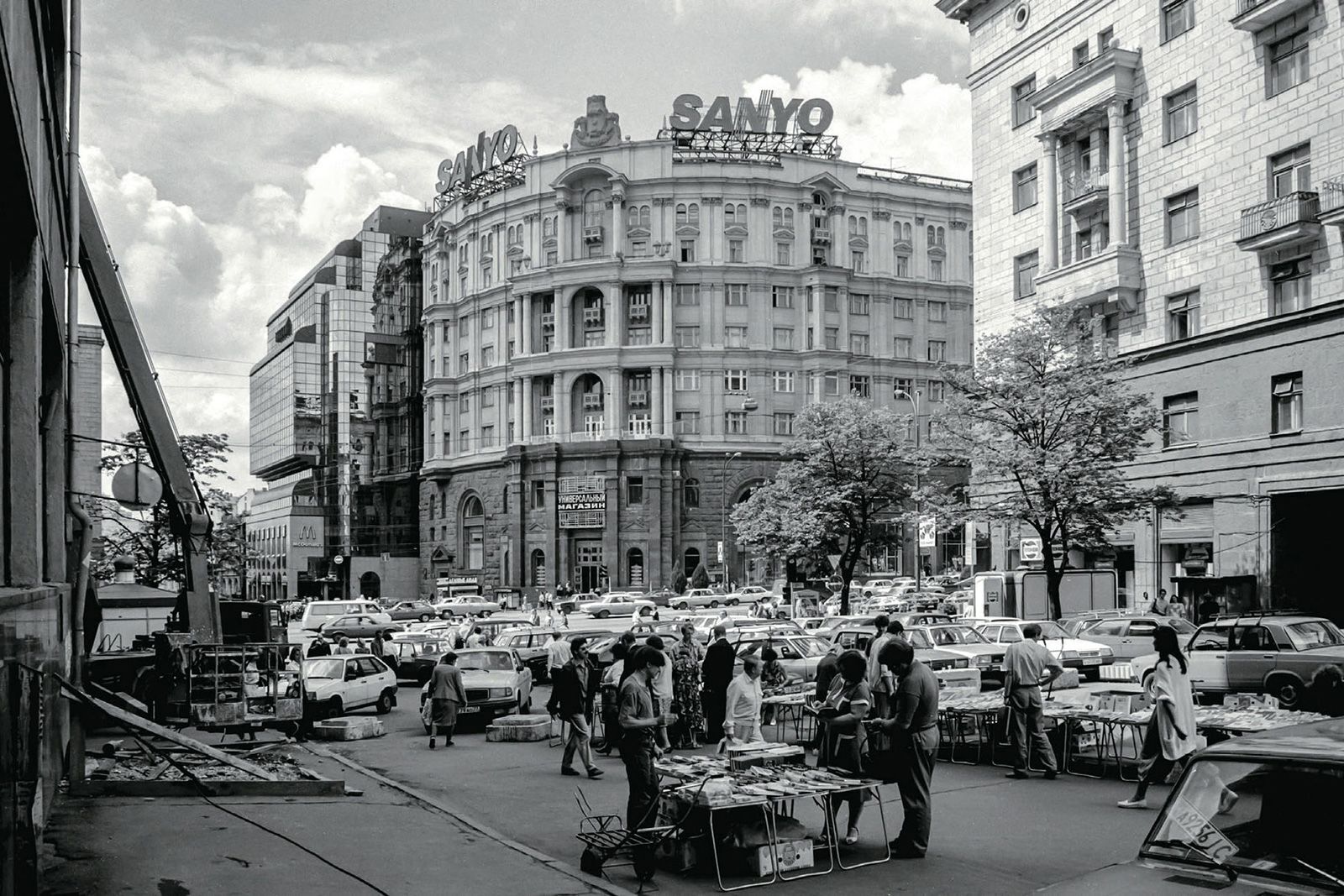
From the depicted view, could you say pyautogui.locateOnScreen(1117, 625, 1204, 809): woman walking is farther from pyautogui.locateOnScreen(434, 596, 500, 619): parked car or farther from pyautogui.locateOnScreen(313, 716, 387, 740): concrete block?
pyautogui.locateOnScreen(434, 596, 500, 619): parked car

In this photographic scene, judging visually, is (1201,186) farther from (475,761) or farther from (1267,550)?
(475,761)

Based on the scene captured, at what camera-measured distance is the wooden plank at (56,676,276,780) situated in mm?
8578

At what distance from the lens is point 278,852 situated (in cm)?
1059

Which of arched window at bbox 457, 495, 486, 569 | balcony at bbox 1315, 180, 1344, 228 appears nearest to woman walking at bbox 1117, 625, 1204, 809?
balcony at bbox 1315, 180, 1344, 228

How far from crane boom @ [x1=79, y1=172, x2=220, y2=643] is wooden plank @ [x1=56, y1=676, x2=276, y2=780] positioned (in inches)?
239

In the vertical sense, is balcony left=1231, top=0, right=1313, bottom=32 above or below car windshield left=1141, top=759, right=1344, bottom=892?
above

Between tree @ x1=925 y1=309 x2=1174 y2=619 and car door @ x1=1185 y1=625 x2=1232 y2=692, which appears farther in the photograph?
tree @ x1=925 y1=309 x2=1174 y2=619

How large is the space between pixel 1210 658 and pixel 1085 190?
80.0 ft

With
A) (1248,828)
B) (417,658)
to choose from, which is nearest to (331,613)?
(417,658)

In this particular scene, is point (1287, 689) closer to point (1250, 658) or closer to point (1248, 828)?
point (1250, 658)

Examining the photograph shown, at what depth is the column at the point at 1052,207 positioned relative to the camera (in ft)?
144

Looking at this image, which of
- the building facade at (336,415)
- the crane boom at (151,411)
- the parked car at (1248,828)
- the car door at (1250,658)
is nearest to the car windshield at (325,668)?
the crane boom at (151,411)

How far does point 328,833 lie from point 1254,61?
3567 cm

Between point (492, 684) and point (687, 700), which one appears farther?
point (492, 684)
